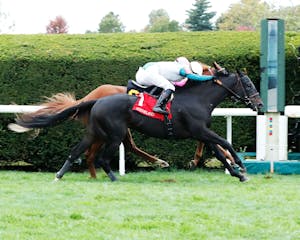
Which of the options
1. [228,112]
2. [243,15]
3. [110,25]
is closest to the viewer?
[228,112]

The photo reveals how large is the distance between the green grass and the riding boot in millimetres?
910

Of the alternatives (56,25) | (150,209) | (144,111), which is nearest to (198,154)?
(144,111)

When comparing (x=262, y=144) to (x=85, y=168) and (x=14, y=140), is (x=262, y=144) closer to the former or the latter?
(x=85, y=168)

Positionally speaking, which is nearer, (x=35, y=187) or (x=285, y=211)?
(x=285, y=211)

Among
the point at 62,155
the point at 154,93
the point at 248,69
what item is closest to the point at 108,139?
the point at 154,93

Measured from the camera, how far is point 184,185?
9.42m

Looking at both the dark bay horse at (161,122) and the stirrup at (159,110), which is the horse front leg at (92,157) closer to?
the dark bay horse at (161,122)

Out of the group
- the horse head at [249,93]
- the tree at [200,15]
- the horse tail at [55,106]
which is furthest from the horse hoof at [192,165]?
the tree at [200,15]

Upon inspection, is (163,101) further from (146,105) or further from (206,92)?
(206,92)

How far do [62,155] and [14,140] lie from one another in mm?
760

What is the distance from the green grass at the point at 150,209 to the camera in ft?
19.9

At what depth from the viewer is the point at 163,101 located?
971cm

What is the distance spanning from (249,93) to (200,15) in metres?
38.1

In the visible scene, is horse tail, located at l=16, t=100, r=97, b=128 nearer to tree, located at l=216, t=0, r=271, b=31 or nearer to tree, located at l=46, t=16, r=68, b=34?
tree, located at l=46, t=16, r=68, b=34
